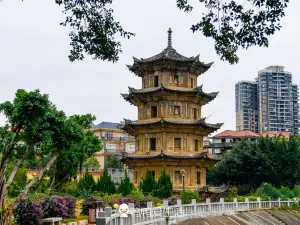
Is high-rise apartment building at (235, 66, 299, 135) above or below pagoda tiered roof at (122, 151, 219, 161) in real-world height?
above

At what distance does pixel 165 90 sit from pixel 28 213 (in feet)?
70.3

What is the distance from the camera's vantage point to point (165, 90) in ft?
123

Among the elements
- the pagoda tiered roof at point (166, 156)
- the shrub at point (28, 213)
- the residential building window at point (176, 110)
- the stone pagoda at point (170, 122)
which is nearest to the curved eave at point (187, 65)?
the stone pagoda at point (170, 122)

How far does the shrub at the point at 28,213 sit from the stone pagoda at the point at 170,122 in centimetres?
1913

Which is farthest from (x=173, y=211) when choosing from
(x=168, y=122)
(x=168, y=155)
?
(x=168, y=122)

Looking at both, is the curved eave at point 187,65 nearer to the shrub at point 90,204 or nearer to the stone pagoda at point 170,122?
the stone pagoda at point 170,122

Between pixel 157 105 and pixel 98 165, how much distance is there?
3125 cm

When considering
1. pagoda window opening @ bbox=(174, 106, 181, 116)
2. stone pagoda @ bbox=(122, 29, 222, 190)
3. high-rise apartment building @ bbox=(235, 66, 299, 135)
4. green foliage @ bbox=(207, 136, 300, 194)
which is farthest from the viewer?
high-rise apartment building @ bbox=(235, 66, 299, 135)

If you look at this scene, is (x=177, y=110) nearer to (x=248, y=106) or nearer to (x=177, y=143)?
(x=177, y=143)

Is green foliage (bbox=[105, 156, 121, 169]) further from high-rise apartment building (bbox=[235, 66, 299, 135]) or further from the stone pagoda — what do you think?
high-rise apartment building (bbox=[235, 66, 299, 135])

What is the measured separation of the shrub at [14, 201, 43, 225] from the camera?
17.5 meters

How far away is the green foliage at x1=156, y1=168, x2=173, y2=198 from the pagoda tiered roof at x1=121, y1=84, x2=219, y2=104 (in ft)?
21.6

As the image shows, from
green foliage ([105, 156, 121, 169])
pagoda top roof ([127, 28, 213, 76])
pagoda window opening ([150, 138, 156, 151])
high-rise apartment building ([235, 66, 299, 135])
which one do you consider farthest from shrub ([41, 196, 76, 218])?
high-rise apartment building ([235, 66, 299, 135])

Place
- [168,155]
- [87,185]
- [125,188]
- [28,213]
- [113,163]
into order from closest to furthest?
[28,213], [125,188], [87,185], [168,155], [113,163]
